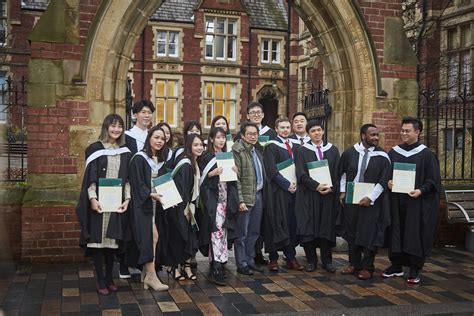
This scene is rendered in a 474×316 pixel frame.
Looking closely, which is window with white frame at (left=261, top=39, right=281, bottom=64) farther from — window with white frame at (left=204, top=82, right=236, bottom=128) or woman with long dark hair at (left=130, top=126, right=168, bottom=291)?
woman with long dark hair at (left=130, top=126, right=168, bottom=291)

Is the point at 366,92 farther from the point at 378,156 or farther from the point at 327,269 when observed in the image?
the point at 327,269

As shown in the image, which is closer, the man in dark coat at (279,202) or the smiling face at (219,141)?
the smiling face at (219,141)

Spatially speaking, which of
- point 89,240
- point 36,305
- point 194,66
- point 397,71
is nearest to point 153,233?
point 89,240

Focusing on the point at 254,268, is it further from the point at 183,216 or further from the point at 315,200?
the point at 183,216

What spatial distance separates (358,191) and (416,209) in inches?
29.4

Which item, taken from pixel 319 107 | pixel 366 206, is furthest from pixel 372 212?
pixel 319 107

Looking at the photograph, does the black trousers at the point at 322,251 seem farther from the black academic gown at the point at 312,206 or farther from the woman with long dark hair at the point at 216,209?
the woman with long dark hair at the point at 216,209

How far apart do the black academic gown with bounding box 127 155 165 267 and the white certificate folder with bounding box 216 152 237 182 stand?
866 millimetres

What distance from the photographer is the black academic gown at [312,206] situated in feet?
23.9

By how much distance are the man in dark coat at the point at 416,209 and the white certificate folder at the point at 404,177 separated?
80 mm

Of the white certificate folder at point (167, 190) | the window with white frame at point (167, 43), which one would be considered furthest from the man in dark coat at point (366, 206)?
the window with white frame at point (167, 43)

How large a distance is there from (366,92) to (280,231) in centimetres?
286

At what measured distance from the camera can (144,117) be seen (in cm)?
693

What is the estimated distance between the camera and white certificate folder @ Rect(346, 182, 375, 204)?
7.01 m
